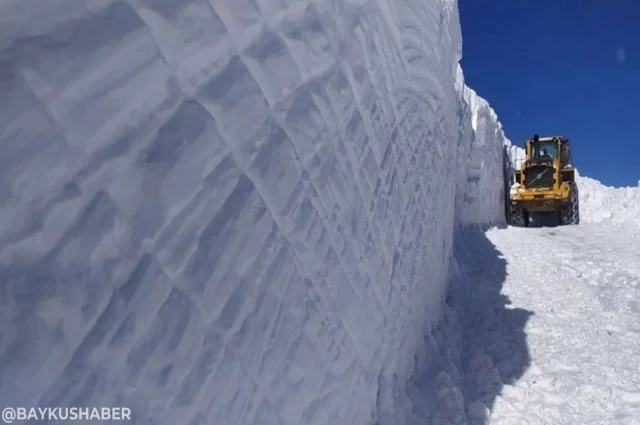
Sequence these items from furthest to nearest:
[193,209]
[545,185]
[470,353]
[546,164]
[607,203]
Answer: [607,203]
[546,164]
[545,185]
[470,353]
[193,209]

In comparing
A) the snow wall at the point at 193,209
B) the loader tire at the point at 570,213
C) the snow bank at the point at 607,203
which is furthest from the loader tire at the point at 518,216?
the snow wall at the point at 193,209

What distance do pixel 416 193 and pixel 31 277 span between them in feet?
8.43

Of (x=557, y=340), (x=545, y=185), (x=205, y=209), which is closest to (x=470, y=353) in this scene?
(x=557, y=340)

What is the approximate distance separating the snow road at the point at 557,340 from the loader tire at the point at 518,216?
480 cm

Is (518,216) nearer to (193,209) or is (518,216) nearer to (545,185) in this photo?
(545,185)

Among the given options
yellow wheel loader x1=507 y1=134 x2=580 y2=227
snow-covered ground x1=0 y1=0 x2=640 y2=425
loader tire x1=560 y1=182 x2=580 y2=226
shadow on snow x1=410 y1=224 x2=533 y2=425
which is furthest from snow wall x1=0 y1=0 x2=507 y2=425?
loader tire x1=560 y1=182 x2=580 y2=226

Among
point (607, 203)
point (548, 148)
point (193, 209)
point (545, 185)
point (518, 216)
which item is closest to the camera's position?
point (193, 209)

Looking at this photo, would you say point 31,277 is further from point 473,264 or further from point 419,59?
point 473,264

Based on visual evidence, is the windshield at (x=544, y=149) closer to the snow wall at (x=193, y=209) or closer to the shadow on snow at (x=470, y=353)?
the shadow on snow at (x=470, y=353)

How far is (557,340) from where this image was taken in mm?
4109

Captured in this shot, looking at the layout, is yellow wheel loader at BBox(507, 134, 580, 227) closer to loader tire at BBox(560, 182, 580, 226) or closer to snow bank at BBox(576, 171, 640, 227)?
loader tire at BBox(560, 182, 580, 226)

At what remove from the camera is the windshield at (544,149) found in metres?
12.3

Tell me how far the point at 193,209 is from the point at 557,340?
3.77 m

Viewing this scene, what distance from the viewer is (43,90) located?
1025 millimetres
